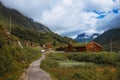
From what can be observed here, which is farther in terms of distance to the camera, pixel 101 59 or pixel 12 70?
pixel 101 59

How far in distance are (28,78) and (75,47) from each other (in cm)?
9917

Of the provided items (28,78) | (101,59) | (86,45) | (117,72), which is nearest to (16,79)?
(28,78)

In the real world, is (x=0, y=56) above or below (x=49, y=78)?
above

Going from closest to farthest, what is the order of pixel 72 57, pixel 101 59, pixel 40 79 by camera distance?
pixel 40 79 → pixel 101 59 → pixel 72 57

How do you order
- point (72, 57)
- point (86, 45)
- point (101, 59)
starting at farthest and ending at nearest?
point (86, 45)
point (72, 57)
point (101, 59)

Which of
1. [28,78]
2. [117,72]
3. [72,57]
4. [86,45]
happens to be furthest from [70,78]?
[86,45]

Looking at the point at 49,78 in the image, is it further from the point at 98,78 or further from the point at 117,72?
the point at 117,72

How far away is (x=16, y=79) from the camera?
94.6 feet

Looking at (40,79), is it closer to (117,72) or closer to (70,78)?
(70,78)

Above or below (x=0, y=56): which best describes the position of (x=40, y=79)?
below

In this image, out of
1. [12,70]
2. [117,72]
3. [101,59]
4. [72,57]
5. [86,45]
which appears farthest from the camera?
[86,45]

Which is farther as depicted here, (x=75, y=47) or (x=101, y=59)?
(x=75, y=47)

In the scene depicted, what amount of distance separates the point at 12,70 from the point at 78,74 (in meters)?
7.90

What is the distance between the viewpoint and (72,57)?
92750mm
